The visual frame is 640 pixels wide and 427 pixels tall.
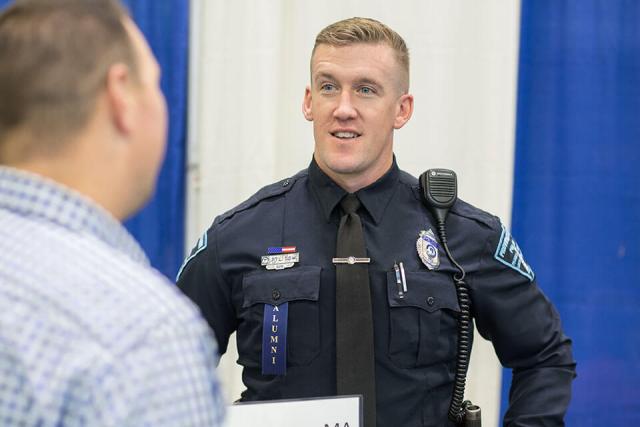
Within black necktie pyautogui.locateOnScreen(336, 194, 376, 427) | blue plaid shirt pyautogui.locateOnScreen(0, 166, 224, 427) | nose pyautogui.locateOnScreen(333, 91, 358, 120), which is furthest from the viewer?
nose pyautogui.locateOnScreen(333, 91, 358, 120)

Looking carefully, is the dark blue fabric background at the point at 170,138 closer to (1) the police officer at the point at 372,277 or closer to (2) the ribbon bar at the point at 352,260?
(1) the police officer at the point at 372,277

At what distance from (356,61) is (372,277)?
440mm

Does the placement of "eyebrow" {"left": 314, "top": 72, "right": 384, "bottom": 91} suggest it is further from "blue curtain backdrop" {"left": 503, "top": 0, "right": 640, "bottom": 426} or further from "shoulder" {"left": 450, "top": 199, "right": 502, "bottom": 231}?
"blue curtain backdrop" {"left": 503, "top": 0, "right": 640, "bottom": 426}

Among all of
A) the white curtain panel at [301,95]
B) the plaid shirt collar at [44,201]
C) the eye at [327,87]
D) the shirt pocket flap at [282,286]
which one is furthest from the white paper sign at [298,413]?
the white curtain panel at [301,95]

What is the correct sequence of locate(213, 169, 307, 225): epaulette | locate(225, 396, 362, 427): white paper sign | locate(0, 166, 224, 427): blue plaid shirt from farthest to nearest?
locate(213, 169, 307, 225): epaulette → locate(225, 396, 362, 427): white paper sign → locate(0, 166, 224, 427): blue plaid shirt

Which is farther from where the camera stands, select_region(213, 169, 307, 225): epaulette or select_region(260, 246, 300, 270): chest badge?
select_region(213, 169, 307, 225): epaulette

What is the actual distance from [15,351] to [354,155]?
3.94ft

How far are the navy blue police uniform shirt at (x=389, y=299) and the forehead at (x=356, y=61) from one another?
0.20 meters

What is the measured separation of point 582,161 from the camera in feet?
8.80

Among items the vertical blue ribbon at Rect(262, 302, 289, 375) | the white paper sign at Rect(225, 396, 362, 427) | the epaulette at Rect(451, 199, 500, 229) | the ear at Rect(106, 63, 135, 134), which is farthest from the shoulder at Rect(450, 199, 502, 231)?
the ear at Rect(106, 63, 135, 134)

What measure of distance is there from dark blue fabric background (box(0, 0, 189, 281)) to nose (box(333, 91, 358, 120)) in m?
0.94

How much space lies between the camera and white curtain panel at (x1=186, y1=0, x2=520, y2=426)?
259 centimetres

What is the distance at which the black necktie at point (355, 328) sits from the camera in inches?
64.9

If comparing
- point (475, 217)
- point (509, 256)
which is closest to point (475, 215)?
point (475, 217)
